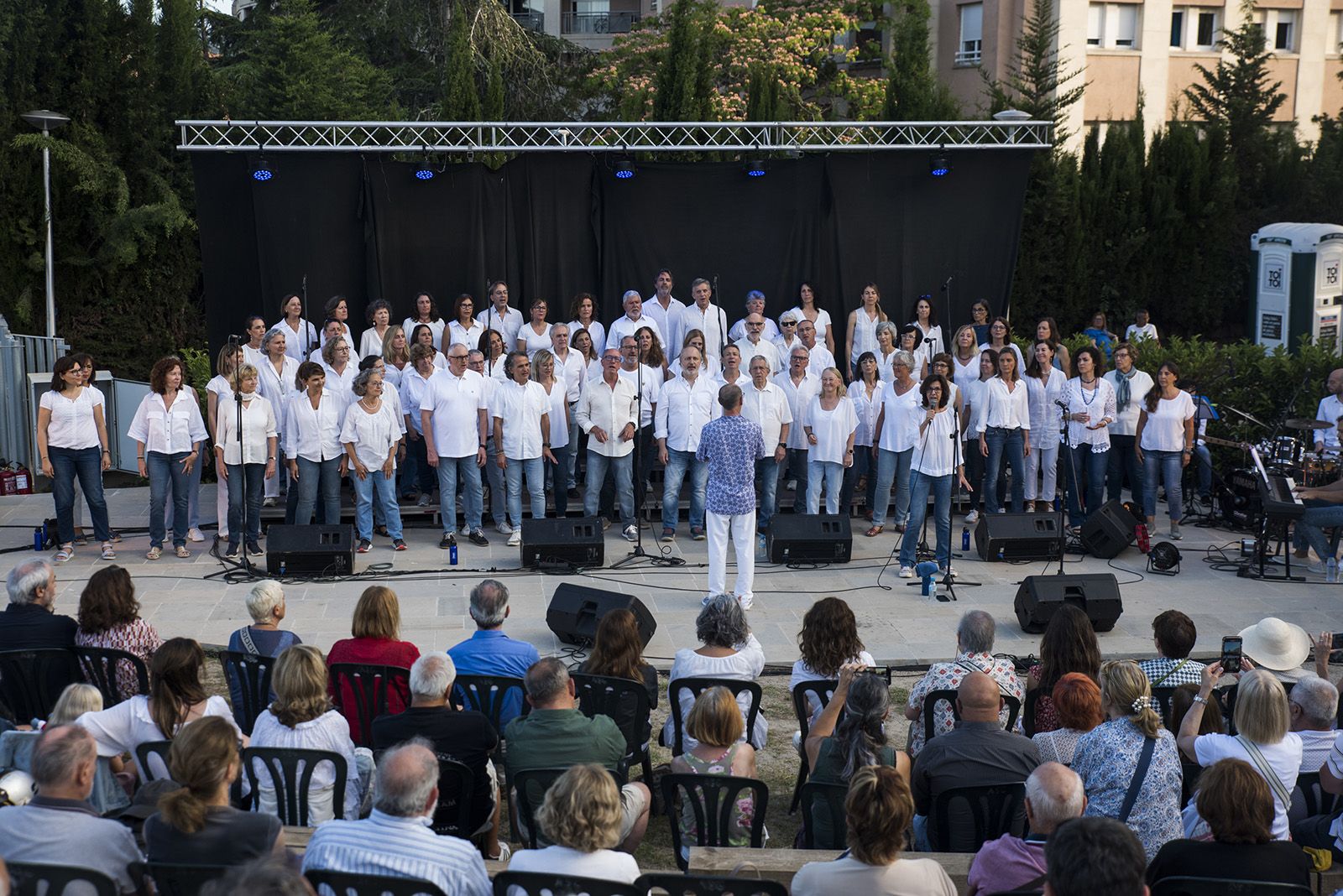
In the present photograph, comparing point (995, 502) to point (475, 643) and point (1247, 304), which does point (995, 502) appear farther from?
point (1247, 304)

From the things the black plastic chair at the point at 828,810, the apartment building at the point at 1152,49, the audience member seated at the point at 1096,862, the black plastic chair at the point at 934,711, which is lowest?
the black plastic chair at the point at 828,810

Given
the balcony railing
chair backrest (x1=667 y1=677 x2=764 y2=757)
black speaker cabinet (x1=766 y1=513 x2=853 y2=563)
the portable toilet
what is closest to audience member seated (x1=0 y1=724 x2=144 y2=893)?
chair backrest (x1=667 y1=677 x2=764 y2=757)

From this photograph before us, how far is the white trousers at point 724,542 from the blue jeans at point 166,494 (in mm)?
3842

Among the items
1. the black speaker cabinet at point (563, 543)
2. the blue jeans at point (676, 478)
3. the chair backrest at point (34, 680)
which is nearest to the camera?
the chair backrest at point (34, 680)

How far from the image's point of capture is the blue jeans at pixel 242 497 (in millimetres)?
Result: 10539

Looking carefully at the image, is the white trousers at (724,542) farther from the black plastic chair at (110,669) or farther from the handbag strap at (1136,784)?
the handbag strap at (1136,784)

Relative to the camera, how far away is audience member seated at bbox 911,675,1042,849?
491 centimetres

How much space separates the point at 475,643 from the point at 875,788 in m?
2.68

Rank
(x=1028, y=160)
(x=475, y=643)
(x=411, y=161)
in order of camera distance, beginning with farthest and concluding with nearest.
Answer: (x=1028, y=160), (x=411, y=161), (x=475, y=643)

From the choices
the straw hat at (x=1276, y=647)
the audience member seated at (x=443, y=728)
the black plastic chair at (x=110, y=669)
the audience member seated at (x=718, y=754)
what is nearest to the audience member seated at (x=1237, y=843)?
the audience member seated at (x=718, y=754)

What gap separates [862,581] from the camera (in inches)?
407

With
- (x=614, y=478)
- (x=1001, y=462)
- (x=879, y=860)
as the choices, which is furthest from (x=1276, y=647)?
(x=614, y=478)

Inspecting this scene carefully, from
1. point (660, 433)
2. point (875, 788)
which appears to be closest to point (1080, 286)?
point (660, 433)

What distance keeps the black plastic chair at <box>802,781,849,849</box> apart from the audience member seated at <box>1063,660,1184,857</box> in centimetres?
88
